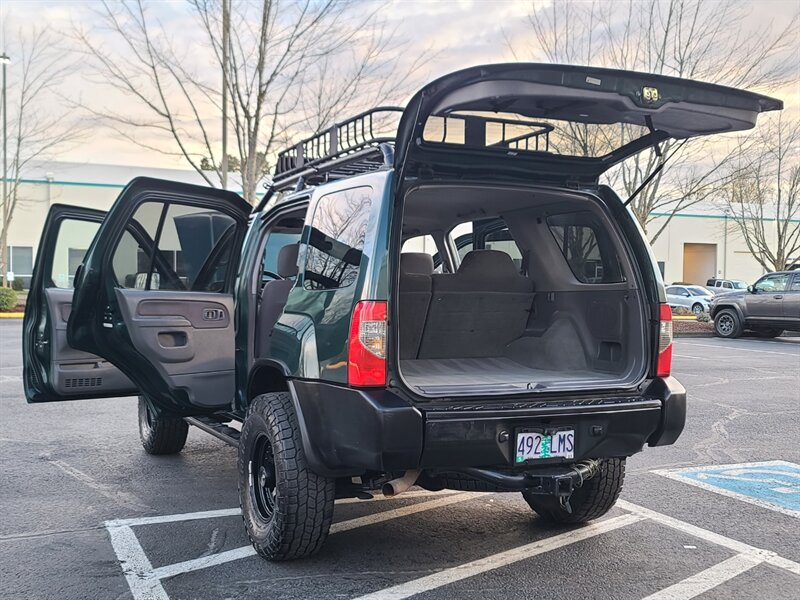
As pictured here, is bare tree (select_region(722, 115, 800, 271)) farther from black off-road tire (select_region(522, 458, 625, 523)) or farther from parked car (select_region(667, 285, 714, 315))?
black off-road tire (select_region(522, 458, 625, 523))

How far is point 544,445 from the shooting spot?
3.79 meters

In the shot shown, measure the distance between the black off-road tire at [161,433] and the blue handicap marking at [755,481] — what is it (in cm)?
376

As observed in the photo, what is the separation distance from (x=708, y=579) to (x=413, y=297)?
2266 millimetres

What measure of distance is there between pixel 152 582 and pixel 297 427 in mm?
987

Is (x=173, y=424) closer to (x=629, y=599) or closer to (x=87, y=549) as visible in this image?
(x=87, y=549)

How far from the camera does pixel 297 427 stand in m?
4.00

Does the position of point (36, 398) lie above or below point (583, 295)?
below

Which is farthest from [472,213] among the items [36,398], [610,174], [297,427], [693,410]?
[610,174]

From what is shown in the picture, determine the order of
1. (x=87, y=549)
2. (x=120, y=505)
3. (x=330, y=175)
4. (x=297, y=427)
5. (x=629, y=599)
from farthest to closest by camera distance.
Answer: (x=120, y=505)
(x=330, y=175)
(x=87, y=549)
(x=297, y=427)
(x=629, y=599)

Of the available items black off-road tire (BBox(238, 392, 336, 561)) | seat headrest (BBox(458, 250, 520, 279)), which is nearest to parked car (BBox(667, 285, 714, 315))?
seat headrest (BBox(458, 250, 520, 279))

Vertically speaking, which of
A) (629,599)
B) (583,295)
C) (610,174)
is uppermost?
(610,174)

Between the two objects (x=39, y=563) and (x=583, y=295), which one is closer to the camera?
(x=39, y=563)

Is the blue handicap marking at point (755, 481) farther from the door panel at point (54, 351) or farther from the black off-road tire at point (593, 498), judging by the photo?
the door panel at point (54, 351)

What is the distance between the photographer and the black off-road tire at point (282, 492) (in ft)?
12.7
